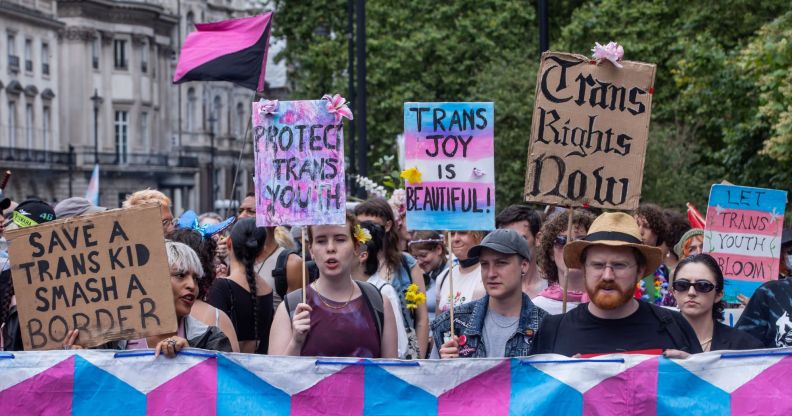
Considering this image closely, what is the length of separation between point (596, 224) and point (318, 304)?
1296 mm

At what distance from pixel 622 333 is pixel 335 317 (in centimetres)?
134

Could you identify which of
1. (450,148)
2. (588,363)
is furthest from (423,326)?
(588,363)

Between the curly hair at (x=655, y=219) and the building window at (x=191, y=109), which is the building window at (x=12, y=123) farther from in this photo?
the curly hair at (x=655, y=219)

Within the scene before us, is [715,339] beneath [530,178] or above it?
beneath

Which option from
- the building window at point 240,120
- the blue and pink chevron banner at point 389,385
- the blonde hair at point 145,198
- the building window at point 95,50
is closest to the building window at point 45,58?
the building window at point 95,50

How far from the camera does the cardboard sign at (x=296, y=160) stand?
7.14 m

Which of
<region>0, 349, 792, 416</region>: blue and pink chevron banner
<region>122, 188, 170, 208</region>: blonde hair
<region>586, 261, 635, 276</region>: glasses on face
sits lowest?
<region>0, 349, 792, 416</region>: blue and pink chevron banner

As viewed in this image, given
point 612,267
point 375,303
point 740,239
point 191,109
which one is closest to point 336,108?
point 375,303

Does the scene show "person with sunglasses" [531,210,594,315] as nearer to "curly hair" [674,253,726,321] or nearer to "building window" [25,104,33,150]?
"curly hair" [674,253,726,321]

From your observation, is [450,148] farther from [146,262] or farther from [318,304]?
[146,262]

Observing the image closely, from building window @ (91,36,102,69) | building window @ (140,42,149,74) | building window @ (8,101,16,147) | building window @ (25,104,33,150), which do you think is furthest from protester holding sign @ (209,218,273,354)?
building window @ (140,42,149,74)

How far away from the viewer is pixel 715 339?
22.7 ft

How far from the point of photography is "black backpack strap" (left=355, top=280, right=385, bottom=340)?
693 cm

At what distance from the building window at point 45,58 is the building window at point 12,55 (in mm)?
4814
